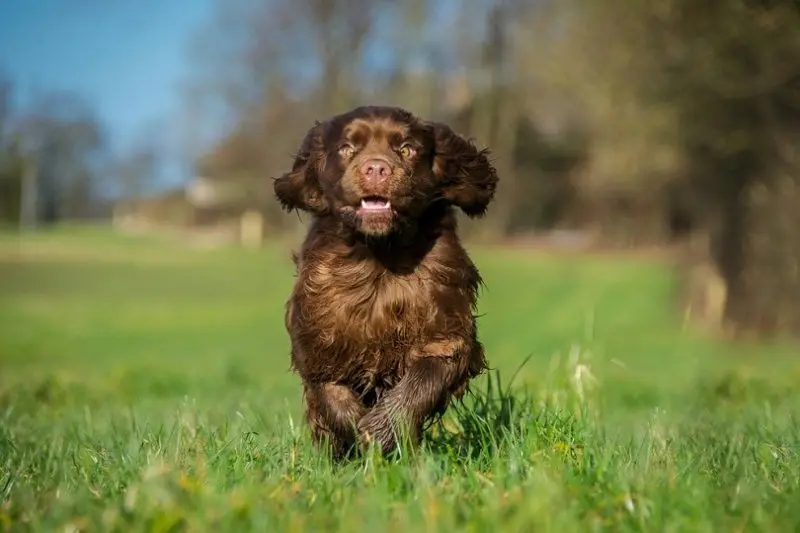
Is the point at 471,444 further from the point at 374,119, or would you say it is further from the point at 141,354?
the point at 141,354

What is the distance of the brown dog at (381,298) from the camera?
14.6 ft

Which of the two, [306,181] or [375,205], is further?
[306,181]

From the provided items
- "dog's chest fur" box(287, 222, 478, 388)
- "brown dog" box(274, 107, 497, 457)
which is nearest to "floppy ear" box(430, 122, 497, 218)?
"brown dog" box(274, 107, 497, 457)

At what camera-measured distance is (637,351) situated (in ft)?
75.6

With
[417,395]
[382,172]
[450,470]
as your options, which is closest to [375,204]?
[382,172]

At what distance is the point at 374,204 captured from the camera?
4547mm

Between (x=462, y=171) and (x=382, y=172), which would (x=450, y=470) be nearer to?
(x=382, y=172)

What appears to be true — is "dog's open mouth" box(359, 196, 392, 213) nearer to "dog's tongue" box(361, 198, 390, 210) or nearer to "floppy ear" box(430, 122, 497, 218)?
"dog's tongue" box(361, 198, 390, 210)

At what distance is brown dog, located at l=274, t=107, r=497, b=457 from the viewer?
444 centimetres

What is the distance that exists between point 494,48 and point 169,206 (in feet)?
182

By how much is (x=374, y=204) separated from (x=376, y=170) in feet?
0.50

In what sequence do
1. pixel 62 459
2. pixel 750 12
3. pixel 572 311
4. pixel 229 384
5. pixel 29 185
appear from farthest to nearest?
pixel 29 185 → pixel 572 311 → pixel 750 12 → pixel 229 384 → pixel 62 459

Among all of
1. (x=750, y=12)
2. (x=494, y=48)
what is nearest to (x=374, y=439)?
(x=750, y=12)

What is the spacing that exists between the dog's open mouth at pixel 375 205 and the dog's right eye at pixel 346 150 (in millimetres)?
345
